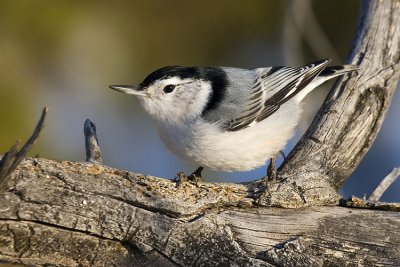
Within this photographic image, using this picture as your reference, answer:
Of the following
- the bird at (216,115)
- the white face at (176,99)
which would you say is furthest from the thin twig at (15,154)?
the white face at (176,99)

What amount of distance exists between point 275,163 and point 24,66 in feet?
7.64

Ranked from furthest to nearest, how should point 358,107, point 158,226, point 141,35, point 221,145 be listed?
point 141,35, point 358,107, point 221,145, point 158,226

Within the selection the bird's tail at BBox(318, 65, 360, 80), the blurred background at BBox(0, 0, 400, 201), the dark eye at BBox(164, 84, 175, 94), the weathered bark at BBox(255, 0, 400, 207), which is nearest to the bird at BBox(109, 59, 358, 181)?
the dark eye at BBox(164, 84, 175, 94)

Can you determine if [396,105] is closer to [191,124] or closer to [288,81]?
[288,81]

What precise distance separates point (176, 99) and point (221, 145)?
29 cm

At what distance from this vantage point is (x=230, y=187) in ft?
8.71

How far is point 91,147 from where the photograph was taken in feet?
9.02

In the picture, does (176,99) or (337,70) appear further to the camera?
(337,70)

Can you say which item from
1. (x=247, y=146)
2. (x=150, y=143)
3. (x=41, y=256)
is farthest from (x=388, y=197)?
(x=41, y=256)

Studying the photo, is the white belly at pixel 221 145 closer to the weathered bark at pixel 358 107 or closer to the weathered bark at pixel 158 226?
the weathered bark at pixel 358 107

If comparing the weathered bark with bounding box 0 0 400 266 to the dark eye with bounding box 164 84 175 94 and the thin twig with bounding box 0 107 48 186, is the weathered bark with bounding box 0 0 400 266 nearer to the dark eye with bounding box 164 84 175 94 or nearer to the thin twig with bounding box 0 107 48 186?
the thin twig with bounding box 0 107 48 186

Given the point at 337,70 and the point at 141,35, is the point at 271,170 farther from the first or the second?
the point at 141,35

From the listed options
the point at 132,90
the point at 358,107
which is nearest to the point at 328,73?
the point at 358,107

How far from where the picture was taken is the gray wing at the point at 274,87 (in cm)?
308
